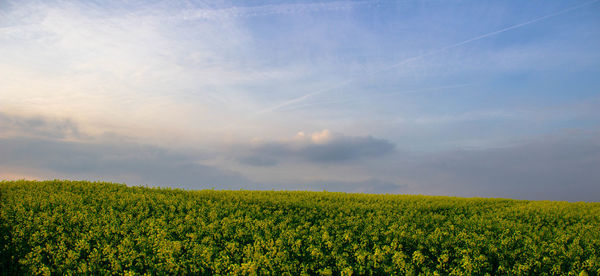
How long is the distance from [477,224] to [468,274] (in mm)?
7680

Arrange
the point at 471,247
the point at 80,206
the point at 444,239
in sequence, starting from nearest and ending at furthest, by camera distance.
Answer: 1. the point at 471,247
2. the point at 444,239
3. the point at 80,206

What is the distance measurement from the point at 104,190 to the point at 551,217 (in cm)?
2368

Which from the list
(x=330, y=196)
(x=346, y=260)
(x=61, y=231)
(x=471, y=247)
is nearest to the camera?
(x=346, y=260)

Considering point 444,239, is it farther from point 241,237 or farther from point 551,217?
point 551,217

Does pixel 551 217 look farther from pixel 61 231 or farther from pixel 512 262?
pixel 61 231

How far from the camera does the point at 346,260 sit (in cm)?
870

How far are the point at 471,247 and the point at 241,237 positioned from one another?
6.28 metres

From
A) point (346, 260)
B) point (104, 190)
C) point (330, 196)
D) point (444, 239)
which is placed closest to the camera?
point (346, 260)

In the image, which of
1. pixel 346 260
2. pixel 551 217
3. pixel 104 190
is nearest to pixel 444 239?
pixel 346 260

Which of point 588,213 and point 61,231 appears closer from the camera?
point 61,231

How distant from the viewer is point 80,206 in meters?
16.0

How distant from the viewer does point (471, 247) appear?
32.7 feet

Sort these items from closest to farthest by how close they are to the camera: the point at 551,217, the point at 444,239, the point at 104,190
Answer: the point at 444,239 → the point at 551,217 → the point at 104,190

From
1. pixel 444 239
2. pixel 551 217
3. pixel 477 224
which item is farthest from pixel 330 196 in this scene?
pixel 444 239
